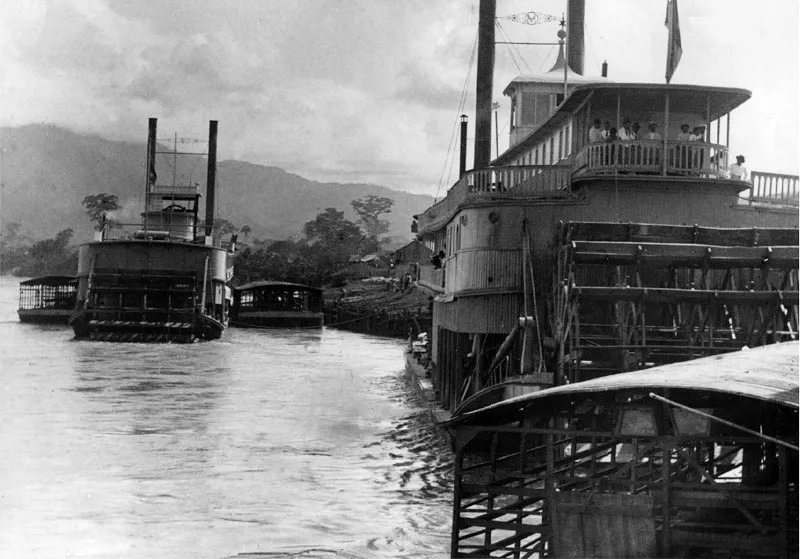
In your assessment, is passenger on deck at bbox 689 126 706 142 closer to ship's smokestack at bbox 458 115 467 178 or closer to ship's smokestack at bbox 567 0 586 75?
ship's smokestack at bbox 567 0 586 75

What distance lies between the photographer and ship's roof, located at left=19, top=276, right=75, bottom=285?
73431 mm

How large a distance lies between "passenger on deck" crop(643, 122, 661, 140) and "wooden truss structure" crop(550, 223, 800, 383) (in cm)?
288

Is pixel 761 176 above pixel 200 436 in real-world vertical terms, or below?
above

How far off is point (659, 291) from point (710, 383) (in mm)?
9380

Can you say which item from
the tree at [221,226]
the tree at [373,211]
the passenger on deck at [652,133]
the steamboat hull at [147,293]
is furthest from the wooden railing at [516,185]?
the tree at [373,211]

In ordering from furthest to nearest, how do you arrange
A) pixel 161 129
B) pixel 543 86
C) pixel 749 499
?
pixel 161 129 → pixel 543 86 → pixel 749 499

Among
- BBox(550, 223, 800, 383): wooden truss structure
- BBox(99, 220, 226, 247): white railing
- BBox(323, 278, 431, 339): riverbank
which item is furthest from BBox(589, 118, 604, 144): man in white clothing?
BBox(99, 220, 226, 247): white railing

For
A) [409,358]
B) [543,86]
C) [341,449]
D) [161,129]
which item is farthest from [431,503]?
[161,129]

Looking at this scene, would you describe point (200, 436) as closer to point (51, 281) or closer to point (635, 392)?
point (635, 392)

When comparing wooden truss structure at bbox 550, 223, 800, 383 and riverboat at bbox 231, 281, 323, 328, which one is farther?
riverboat at bbox 231, 281, 323, 328

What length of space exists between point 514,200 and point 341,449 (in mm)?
7233

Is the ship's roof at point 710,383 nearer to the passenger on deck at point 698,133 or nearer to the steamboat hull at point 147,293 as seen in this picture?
the passenger on deck at point 698,133

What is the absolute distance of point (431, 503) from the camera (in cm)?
1762

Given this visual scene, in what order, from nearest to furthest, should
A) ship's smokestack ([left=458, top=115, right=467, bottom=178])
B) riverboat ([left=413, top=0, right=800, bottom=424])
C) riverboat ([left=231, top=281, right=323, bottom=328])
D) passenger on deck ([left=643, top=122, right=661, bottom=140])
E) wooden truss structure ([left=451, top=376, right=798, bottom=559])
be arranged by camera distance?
wooden truss structure ([left=451, top=376, right=798, bottom=559]), riverboat ([left=413, top=0, right=800, bottom=424]), passenger on deck ([left=643, top=122, right=661, bottom=140]), ship's smokestack ([left=458, top=115, right=467, bottom=178]), riverboat ([left=231, top=281, right=323, bottom=328])
